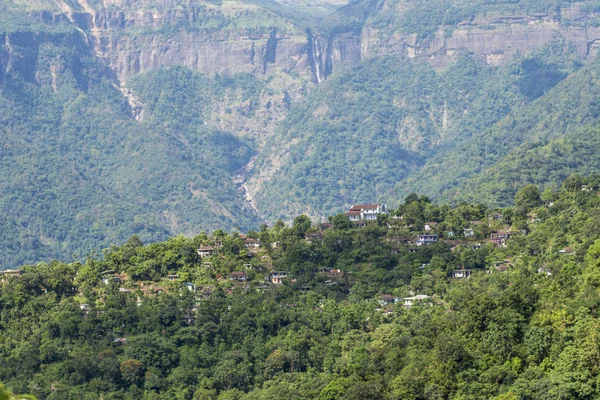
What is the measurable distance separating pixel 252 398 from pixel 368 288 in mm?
18129

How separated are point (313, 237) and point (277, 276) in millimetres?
7612

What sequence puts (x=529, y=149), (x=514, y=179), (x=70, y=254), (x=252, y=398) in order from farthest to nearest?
(x=70, y=254) → (x=529, y=149) → (x=514, y=179) → (x=252, y=398)

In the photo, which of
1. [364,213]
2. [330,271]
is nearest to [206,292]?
[330,271]

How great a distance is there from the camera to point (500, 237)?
344 ft

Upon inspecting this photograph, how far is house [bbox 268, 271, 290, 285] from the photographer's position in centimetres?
10088

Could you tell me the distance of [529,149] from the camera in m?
162

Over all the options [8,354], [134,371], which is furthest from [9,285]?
[134,371]

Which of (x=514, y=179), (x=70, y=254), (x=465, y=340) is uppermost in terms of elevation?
(x=465, y=340)

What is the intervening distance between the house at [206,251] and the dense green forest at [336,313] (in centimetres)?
54

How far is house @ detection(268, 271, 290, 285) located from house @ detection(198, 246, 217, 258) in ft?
19.4

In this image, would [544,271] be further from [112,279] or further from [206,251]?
[112,279]

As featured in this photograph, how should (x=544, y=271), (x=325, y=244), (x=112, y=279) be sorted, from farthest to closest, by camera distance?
(x=325, y=244), (x=112, y=279), (x=544, y=271)

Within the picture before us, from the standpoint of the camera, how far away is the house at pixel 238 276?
332 feet

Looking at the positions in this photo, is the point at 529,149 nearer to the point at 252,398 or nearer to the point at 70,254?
→ the point at 70,254
